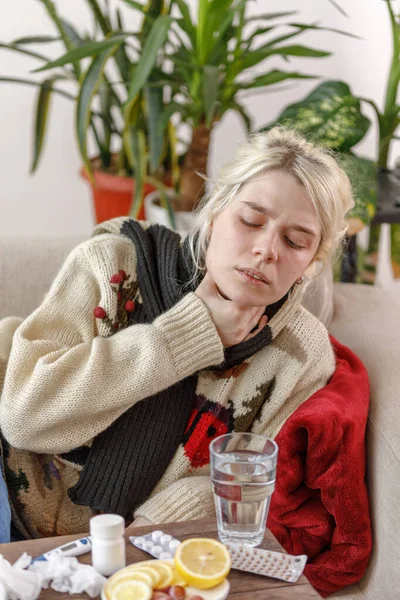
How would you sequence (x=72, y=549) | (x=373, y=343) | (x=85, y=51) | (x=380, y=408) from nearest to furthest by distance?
1. (x=72, y=549)
2. (x=380, y=408)
3. (x=373, y=343)
4. (x=85, y=51)

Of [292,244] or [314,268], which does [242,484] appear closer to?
[292,244]

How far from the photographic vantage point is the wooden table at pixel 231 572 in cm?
96

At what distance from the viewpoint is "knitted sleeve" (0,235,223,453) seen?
1356mm

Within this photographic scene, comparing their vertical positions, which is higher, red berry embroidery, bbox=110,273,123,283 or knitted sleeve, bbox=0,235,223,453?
red berry embroidery, bbox=110,273,123,283

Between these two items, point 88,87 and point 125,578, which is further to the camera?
point 88,87

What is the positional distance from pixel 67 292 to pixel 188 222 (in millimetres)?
1108

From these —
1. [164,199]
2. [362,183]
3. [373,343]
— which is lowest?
[373,343]

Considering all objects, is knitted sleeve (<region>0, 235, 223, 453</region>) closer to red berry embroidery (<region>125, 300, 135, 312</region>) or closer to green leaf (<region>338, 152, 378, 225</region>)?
red berry embroidery (<region>125, 300, 135, 312</region>)

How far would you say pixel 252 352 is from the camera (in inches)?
58.3

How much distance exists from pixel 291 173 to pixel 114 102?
57.2 inches

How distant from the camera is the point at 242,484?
3.41 feet

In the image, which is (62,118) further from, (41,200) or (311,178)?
(311,178)

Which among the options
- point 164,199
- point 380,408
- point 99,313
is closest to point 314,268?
point 380,408

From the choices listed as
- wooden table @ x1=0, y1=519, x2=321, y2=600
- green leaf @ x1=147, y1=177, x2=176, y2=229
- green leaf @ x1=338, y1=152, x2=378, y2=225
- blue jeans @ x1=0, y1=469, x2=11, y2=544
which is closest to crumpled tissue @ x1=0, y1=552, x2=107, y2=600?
wooden table @ x1=0, y1=519, x2=321, y2=600
